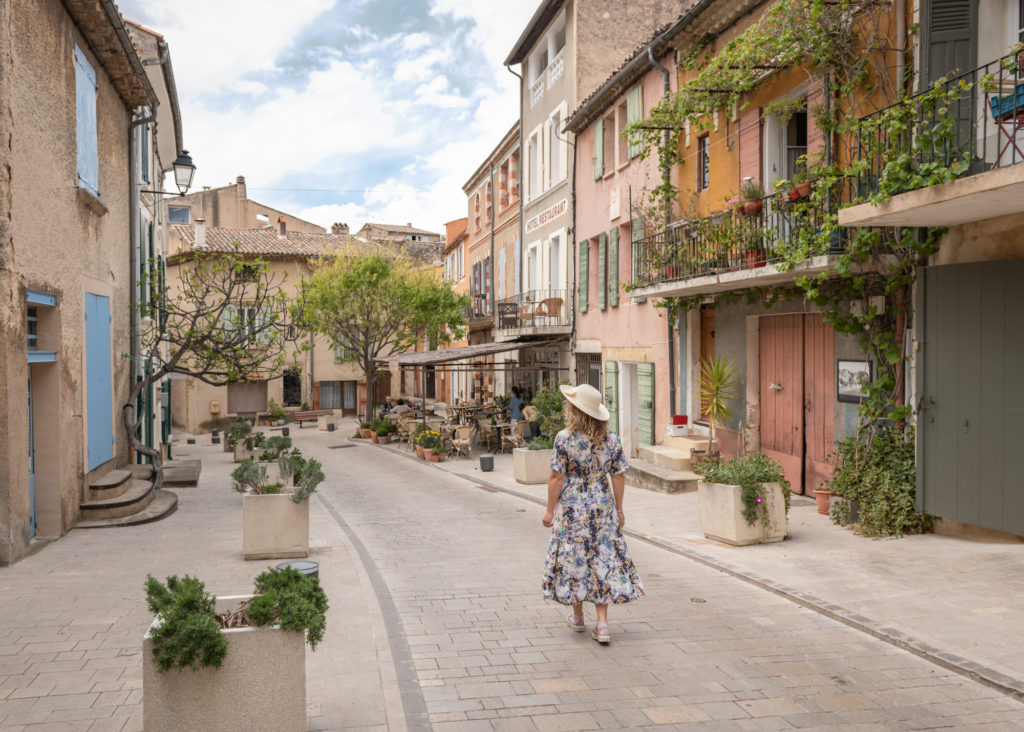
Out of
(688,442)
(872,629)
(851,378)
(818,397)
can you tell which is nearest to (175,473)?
(688,442)

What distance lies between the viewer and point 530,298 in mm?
24172

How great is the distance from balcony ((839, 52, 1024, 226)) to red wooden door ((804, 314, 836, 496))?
2934mm

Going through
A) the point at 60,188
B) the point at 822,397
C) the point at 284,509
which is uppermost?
the point at 60,188

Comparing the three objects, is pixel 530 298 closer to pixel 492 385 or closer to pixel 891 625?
pixel 492 385

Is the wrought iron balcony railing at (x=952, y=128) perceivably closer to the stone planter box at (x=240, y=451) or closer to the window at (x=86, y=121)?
the window at (x=86, y=121)

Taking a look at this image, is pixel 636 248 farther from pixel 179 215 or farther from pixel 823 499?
pixel 179 215

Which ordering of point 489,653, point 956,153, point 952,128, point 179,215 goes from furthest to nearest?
1. point 179,215
2. point 952,128
3. point 956,153
4. point 489,653

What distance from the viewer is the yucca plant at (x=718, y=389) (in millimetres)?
12891

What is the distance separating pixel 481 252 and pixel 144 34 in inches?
624

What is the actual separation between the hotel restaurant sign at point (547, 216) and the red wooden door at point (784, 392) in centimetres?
963

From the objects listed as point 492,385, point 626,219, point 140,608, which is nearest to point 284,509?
point 140,608

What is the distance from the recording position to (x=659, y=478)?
42.7ft

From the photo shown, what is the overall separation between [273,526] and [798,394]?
24.5 ft

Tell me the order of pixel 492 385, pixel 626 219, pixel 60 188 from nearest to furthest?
pixel 60 188 → pixel 626 219 → pixel 492 385
